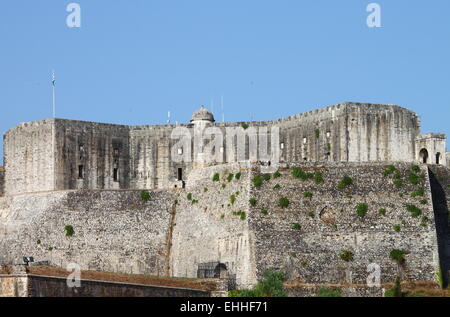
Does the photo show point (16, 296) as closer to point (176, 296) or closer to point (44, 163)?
point (176, 296)

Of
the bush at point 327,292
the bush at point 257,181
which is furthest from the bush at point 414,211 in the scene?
the bush at point 257,181

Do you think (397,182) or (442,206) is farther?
(442,206)

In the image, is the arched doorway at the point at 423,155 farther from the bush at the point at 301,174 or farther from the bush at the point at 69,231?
the bush at the point at 69,231

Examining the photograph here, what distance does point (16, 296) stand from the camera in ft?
256

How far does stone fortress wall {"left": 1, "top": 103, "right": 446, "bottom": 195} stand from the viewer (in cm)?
9744

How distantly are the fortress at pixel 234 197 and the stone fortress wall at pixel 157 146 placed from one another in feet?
0.29

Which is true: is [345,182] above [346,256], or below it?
above

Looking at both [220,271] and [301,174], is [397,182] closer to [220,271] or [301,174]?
[301,174]

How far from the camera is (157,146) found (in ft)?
355

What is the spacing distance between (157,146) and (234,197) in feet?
61.6

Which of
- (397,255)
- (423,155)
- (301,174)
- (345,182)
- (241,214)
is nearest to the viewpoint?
(397,255)

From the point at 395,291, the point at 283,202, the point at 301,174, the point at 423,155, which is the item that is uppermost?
the point at 423,155

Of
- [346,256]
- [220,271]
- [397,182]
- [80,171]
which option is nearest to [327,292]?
[346,256]

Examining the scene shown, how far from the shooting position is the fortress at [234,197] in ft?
289
